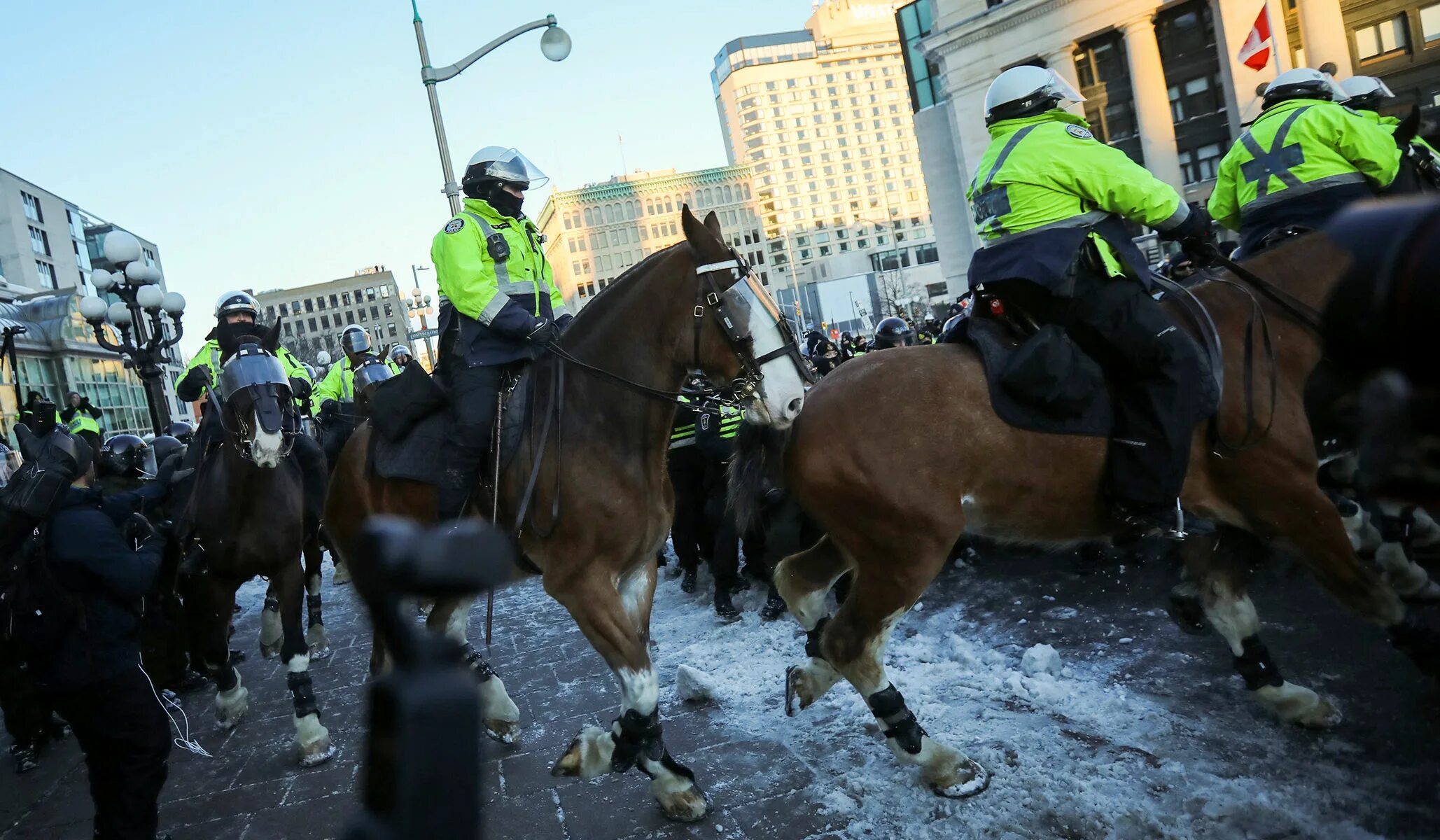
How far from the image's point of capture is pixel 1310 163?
5.74 metres

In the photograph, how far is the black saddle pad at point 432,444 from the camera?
4945mm

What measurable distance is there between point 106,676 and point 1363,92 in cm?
863

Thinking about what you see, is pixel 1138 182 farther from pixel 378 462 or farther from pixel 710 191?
pixel 710 191

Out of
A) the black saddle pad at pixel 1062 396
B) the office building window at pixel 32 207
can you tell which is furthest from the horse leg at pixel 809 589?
the office building window at pixel 32 207

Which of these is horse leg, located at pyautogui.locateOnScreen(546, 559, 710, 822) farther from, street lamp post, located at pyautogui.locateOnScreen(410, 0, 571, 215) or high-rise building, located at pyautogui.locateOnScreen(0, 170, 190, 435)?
high-rise building, located at pyautogui.locateOnScreen(0, 170, 190, 435)

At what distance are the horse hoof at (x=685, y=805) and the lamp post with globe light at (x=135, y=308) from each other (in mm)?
10881

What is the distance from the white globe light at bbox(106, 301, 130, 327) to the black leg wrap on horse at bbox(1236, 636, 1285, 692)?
13.6 metres

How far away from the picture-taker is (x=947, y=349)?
15.0 feet

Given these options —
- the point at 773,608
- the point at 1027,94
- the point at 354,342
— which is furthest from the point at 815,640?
the point at 354,342

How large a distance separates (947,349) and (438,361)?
2.66 meters

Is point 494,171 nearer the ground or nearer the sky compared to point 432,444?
nearer the sky

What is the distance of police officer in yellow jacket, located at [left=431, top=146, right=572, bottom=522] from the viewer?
4.94 m

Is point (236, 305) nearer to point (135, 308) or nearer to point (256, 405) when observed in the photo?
point (256, 405)

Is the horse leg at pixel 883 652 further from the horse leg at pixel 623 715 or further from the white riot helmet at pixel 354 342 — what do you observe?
the white riot helmet at pixel 354 342
